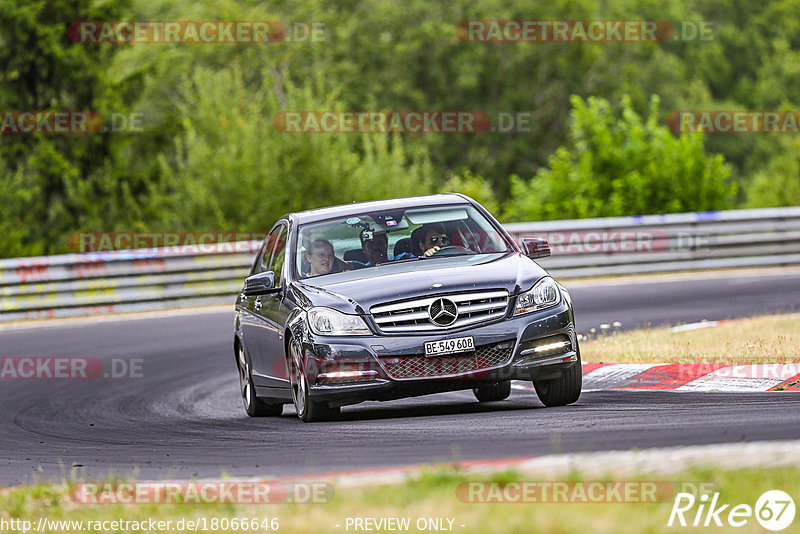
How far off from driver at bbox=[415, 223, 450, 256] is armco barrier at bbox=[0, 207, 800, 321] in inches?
463

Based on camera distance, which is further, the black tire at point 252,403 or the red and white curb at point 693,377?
the black tire at point 252,403

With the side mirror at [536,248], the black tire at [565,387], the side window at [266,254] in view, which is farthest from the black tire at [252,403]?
the black tire at [565,387]

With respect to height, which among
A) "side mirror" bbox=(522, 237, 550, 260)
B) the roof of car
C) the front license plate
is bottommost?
the front license plate

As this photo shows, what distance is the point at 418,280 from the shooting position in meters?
9.73

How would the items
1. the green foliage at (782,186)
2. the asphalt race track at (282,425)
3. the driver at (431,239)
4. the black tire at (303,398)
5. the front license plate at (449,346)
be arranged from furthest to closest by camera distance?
the green foliage at (782,186) → the driver at (431,239) → the black tire at (303,398) → the front license plate at (449,346) → the asphalt race track at (282,425)

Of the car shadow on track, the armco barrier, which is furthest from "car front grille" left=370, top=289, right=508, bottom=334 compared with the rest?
the armco barrier

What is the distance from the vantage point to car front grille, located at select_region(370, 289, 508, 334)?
9.50 meters

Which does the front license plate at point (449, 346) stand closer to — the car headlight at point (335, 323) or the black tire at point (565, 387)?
the car headlight at point (335, 323)

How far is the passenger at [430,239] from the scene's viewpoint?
10.7 meters

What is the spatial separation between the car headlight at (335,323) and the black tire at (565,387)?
1368mm

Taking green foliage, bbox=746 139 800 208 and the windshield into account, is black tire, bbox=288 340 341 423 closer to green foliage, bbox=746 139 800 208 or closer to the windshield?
the windshield

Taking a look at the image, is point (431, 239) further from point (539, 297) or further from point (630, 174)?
point (630, 174)

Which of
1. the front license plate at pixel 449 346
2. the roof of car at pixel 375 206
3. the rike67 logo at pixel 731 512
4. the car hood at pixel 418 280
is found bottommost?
the front license plate at pixel 449 346

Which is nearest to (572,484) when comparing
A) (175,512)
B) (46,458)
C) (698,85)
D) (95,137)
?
(175,512)
